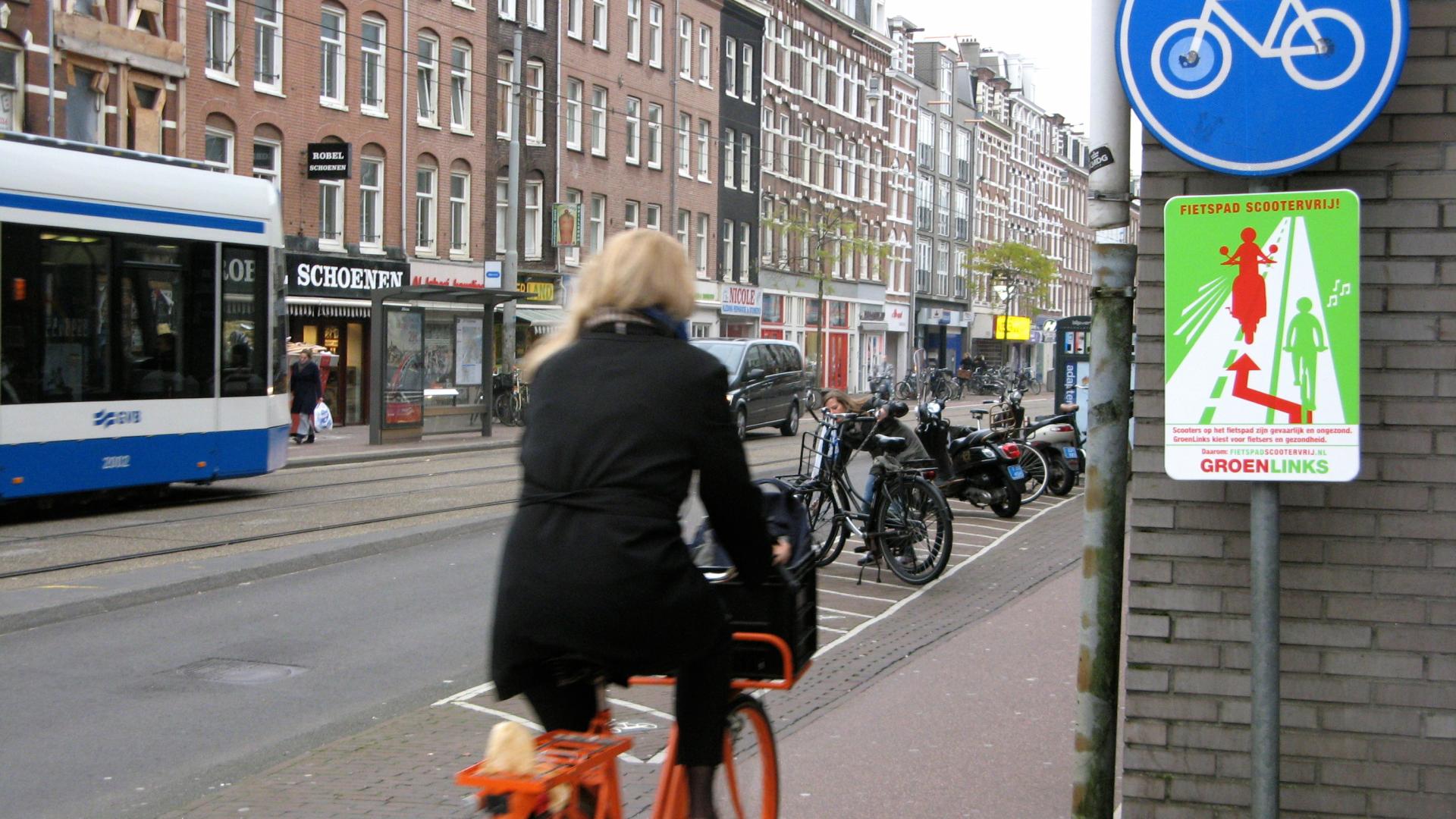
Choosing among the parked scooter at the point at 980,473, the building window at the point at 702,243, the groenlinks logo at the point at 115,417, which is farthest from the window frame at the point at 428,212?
the parked scooter at the point at 980,473

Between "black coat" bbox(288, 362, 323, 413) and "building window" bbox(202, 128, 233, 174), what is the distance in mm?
5339

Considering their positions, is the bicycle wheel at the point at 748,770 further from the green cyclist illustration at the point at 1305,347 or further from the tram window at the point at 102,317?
the tram window at the point at 102,317

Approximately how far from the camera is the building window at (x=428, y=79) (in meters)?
36.6

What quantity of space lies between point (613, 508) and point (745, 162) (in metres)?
52.6

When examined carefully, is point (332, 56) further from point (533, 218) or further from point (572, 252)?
point (572, 252)

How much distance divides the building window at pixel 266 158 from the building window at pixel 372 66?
10.1 ft

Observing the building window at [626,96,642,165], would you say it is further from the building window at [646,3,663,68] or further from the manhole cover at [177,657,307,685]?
the manhole cover at [177,657,307,685]

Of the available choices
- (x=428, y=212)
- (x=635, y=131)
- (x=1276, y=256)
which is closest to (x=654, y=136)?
(x=635, y=131)

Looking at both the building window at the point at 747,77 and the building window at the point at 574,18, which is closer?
the building window at the point at 574,18

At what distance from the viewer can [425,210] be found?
122 feet

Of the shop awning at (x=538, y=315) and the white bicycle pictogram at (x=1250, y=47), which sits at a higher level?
the shop awning at (x=538, y=315)

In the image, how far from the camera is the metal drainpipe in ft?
13.3

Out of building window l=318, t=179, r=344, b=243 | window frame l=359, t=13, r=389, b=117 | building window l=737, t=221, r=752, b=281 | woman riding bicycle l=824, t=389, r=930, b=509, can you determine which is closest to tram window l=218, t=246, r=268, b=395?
woman riding bicycle l=824, t=389, r=930, b=509

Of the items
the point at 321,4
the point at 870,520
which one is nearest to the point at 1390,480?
the point at 870,520
